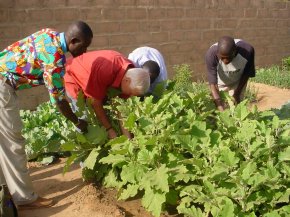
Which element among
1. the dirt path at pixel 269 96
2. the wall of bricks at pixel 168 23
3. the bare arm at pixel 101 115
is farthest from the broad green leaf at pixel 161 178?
the dirt path at pixel 269 96

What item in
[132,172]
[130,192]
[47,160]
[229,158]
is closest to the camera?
[229,158]

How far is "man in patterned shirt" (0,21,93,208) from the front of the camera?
3127mm

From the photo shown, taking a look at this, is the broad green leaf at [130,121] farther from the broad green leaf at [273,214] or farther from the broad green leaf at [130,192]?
the broad green leaf at [273,214]

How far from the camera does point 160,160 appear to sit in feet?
10.0

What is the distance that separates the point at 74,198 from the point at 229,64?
7.64 feet

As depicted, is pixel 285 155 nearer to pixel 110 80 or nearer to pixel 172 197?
pixel 172 197

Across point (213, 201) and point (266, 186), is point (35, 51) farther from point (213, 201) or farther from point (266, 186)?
point (266, 186)

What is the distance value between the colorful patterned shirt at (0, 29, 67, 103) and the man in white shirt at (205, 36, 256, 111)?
171cm

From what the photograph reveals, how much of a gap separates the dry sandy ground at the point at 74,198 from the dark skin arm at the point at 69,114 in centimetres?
56

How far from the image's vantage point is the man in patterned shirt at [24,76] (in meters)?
3.13

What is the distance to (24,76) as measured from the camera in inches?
128

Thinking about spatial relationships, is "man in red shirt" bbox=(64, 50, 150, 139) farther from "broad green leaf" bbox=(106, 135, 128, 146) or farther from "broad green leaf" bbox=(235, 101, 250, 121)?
"broad green leaf" bbox=(235, 101, 250, 121)

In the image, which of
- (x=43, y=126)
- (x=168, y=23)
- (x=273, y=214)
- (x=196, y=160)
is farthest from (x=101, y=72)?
(x=168, y=23)

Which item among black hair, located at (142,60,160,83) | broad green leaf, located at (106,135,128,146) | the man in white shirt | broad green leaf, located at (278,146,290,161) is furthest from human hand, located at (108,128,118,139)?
broad green leaf, located at (278,146,290,161)
